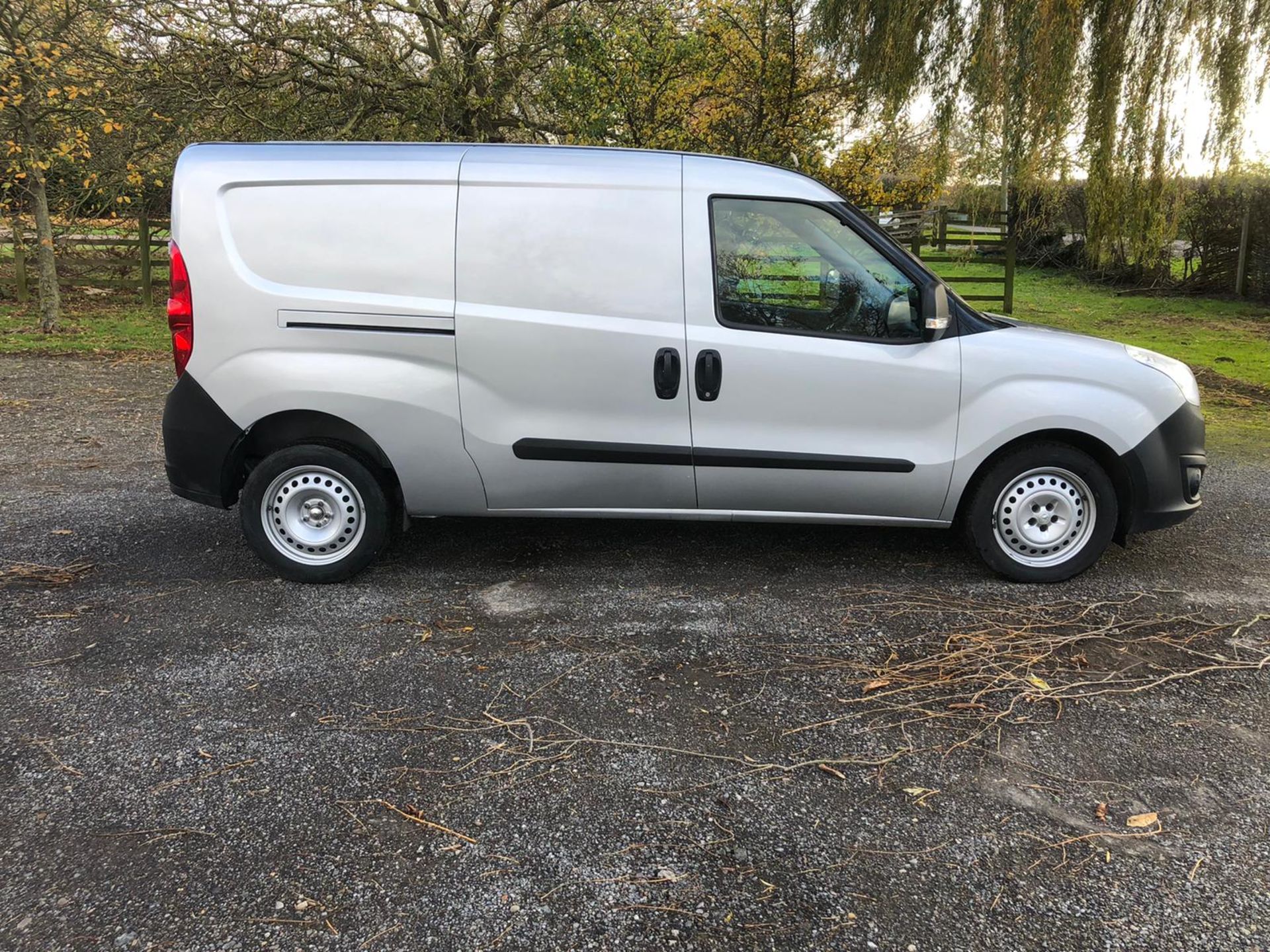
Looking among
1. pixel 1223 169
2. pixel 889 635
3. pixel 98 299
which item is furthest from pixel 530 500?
pixel 98 299

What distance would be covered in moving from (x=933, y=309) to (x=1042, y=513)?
3.78ft

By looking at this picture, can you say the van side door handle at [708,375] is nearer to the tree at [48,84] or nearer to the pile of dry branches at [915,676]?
the pile of dry branches at [915,676]

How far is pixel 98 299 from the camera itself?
17.2 m

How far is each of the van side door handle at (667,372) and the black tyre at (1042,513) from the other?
1575 mm

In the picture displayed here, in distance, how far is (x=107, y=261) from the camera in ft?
55.8

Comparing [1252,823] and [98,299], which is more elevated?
[98,299]

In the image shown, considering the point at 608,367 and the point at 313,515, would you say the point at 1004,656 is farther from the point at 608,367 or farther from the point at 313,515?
the point at 313,515

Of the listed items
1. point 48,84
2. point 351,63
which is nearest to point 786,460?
point 351,63

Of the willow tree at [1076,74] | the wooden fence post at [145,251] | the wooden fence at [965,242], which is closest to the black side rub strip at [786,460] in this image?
the willow tree at [1076,74]

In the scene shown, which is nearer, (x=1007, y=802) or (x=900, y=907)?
(x=900, y=907)

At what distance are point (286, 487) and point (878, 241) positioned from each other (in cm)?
307

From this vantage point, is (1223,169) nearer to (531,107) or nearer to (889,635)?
(889,635)

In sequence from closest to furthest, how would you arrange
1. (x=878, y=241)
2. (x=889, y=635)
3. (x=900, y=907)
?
(x=900, y=907) < (x=889, y=635) < (x=878, y=241)

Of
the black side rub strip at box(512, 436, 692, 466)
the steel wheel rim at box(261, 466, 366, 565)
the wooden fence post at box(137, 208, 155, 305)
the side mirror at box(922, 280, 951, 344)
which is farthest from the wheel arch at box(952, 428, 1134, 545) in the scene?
the wooden fence post at box(137, 208, 155, 305)
